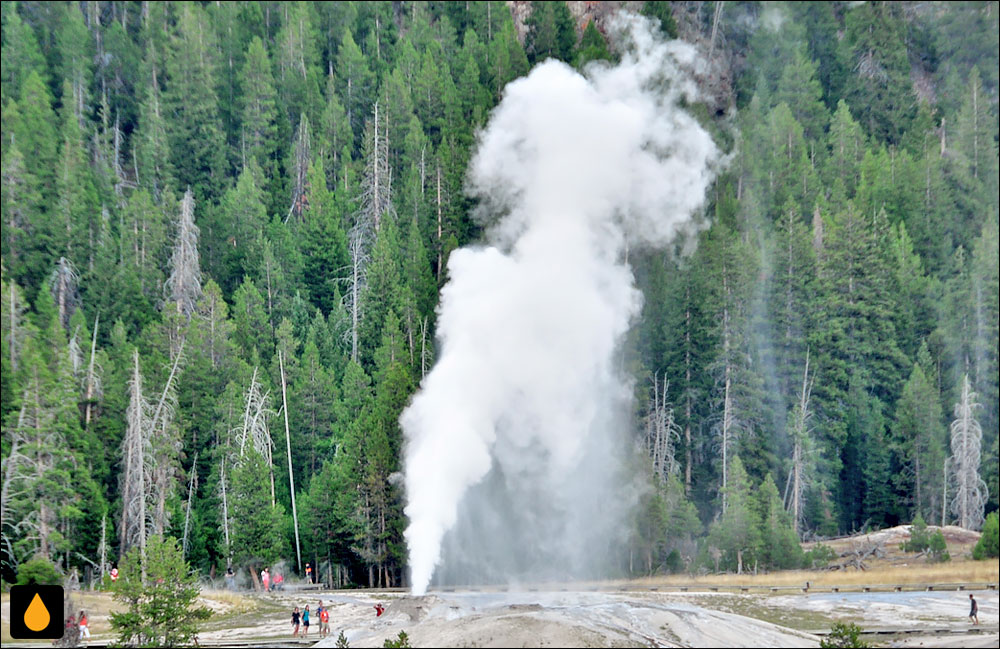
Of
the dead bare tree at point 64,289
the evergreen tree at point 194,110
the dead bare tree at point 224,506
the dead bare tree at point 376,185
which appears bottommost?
the dead bare tree at point 224,506

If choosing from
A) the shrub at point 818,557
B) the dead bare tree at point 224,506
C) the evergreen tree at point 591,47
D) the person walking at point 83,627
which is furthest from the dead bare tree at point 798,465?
the person walking at point 83,627

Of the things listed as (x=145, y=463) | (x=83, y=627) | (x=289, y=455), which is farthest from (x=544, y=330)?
(x=83, y=627)

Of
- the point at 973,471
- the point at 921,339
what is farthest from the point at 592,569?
the point at 921,339

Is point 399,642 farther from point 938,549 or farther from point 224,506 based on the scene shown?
point 938,549

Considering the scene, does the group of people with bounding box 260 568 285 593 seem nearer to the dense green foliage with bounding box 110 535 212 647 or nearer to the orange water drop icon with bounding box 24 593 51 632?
the dense green foliage with bounding box 110 535 212 647

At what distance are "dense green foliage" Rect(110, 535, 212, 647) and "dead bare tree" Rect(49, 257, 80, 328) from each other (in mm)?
33164

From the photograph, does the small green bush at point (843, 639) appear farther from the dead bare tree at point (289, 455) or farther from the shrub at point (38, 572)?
the shrub at point (38, 572)

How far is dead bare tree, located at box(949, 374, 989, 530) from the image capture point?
71812mm

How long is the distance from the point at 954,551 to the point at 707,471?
13.5 m

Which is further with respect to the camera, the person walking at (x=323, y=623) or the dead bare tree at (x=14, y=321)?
the dead bare tree at (x=14, y=321)

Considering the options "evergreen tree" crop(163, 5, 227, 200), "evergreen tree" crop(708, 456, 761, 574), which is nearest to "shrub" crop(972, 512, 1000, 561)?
"evergreen tree" crop(708, 456, 761, 574)

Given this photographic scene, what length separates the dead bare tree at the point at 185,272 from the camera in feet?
235

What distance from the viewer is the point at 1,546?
191 feet

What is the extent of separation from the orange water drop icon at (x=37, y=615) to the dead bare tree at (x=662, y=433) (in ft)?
210
